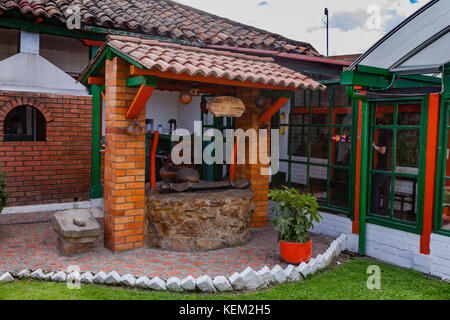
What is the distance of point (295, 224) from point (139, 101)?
2.66m

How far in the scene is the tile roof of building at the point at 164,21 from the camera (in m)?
7.48

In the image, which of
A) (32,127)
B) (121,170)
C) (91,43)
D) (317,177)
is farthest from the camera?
(317,177)

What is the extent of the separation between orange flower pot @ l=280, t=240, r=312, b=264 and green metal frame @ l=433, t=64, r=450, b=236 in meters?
1.79

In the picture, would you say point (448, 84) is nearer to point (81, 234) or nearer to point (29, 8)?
point (81, 234)

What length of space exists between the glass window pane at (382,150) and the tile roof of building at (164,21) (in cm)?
281

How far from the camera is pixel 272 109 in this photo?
664 centimetres

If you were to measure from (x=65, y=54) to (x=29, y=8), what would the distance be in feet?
9.38

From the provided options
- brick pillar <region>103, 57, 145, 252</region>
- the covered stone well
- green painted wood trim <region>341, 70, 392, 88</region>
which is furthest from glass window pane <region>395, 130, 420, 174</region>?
brick pillar <region>103, 57, 145, 252</region>

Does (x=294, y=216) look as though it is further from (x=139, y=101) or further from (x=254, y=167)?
(x=139, y=101)

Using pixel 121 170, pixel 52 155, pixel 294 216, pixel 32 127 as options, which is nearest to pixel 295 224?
pixel 294 216

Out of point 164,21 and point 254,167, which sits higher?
point 164,21

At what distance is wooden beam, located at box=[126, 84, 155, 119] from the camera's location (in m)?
4.97

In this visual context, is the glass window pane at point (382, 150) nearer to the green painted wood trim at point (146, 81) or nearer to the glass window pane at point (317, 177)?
the glass window pane at point (317, 177)

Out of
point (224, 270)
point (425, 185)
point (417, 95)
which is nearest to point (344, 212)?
point (425, 185)
